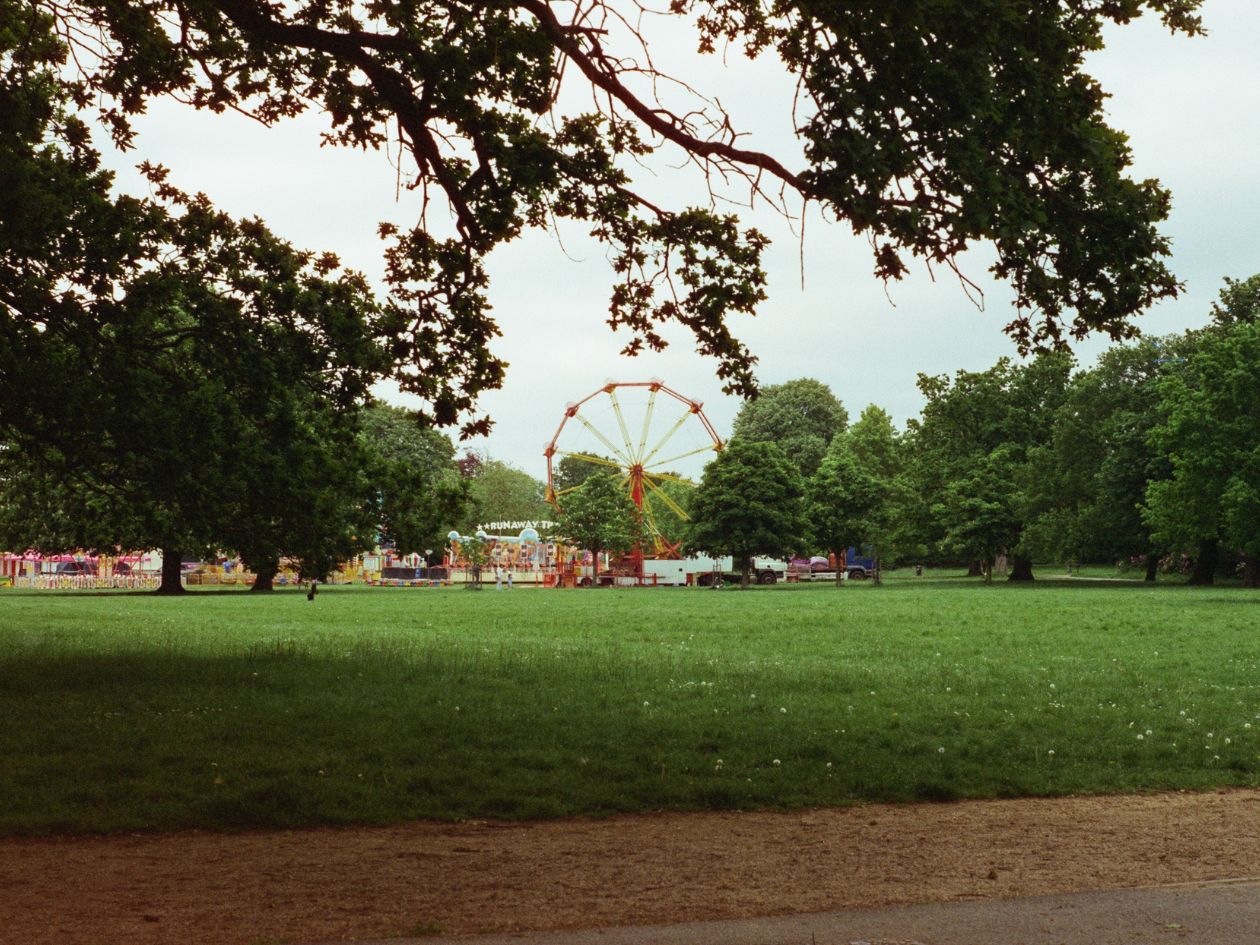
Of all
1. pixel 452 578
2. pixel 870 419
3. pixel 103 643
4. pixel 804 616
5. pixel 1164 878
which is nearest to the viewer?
pixel 1164 878

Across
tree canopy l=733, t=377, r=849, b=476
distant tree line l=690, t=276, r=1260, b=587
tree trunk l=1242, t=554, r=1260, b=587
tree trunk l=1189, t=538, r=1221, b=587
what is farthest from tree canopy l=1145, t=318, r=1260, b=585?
tree canopy l=733, t=377, r=849, b=476

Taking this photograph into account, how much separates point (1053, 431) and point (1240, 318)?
11236 millimetres

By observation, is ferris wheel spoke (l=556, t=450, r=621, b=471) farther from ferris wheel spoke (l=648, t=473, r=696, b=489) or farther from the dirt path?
the dirt path

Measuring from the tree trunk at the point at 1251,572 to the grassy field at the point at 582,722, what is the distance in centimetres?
3797

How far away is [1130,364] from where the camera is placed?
71688mm

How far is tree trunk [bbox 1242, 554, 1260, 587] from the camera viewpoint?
5931cm

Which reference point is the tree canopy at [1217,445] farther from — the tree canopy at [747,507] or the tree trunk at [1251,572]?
the tree canopy at [747,507]

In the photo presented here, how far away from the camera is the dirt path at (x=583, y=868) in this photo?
695cm

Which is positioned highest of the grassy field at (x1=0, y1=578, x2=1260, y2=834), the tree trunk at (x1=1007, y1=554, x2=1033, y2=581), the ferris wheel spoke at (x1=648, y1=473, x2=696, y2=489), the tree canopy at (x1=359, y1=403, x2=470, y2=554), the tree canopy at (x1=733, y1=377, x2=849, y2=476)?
the tree canopy at (x1=733, y1=377, x2=849, y2=476)

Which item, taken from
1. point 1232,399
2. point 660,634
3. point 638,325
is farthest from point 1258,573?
point 638,325

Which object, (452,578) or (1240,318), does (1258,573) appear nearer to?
(1240,318)

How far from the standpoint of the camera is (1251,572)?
2336 inches

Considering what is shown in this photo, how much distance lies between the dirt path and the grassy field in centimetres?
77

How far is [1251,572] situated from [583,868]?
59.1 meters
